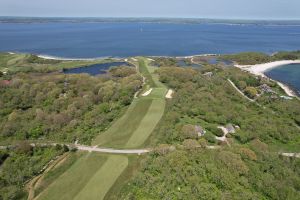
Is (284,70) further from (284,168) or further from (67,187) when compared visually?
(67,187)

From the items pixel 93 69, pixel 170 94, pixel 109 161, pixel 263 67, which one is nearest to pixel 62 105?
pixel 170 94

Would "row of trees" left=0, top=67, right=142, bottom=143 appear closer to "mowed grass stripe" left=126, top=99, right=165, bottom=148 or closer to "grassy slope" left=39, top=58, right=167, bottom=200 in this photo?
"grassy slope" left=39, top=58, right=167, bottom=200

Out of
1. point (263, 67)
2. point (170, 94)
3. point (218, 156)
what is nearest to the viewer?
point (218, 156)

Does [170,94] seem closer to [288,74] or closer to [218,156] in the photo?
[218,156]

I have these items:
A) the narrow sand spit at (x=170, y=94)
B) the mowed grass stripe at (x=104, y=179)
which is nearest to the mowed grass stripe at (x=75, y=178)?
the mowed grass stripe at (x=104, y=179)

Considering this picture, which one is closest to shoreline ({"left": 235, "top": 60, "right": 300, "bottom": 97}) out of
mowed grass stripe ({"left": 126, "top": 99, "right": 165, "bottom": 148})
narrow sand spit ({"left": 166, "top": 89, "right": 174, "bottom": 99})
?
narrow sand spit ({"left": 166, "top": 89, "right": 174, "bottom": 99})

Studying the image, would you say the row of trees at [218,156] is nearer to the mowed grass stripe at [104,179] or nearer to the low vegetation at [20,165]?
the mowed grass stripe at [104,179]

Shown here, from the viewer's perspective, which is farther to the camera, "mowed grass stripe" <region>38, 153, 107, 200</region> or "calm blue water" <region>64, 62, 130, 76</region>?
"calm blue water" <region>64, 62, 130, 76</region>
